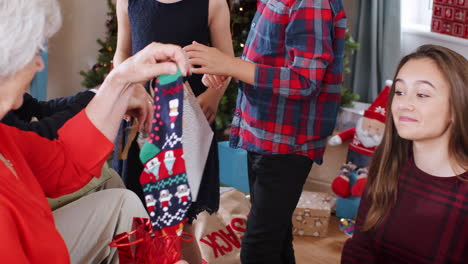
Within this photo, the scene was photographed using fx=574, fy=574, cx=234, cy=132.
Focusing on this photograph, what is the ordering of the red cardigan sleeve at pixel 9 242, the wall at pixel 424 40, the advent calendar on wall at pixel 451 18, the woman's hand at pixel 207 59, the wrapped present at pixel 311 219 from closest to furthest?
the red cardigan sleeve at pixel 9 242 → the woman's hand at pixel 207 59 → the wrapped present at pixel 311 219 → the advent calendar on wall at pixel 451 18 → the wall at pixel 424 40

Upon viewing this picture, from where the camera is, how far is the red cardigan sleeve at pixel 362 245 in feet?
4.88

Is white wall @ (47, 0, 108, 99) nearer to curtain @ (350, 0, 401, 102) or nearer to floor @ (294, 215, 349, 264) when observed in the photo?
curtain @ (350, 0, 401, 102)

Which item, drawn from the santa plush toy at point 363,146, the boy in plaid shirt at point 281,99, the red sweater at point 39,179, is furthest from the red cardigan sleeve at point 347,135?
the red sweater at point 39,179

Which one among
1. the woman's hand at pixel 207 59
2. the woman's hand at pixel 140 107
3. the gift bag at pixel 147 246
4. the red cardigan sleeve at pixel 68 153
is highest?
the woman's hand at pixel 207 59

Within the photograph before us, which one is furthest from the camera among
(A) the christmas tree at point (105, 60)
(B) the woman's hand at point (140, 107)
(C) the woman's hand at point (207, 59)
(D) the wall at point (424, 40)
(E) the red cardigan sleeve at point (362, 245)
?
(A) the christmas tree at point (105, 60)

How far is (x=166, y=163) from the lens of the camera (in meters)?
1.12

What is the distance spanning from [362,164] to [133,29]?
5.27 ft

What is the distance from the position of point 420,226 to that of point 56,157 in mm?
870

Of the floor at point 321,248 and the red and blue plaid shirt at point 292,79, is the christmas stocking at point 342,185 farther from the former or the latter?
the red and blue plaid shirt at point 292,79

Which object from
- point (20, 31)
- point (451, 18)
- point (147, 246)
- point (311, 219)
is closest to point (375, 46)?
point (451, 18)

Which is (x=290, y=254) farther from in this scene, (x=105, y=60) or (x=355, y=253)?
(x=105, y=60)

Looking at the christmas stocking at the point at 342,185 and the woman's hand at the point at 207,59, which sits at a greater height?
the woman's hand at the point at 207,59

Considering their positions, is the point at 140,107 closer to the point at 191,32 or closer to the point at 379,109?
the point at 191,32

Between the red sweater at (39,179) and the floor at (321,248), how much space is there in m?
1.44
